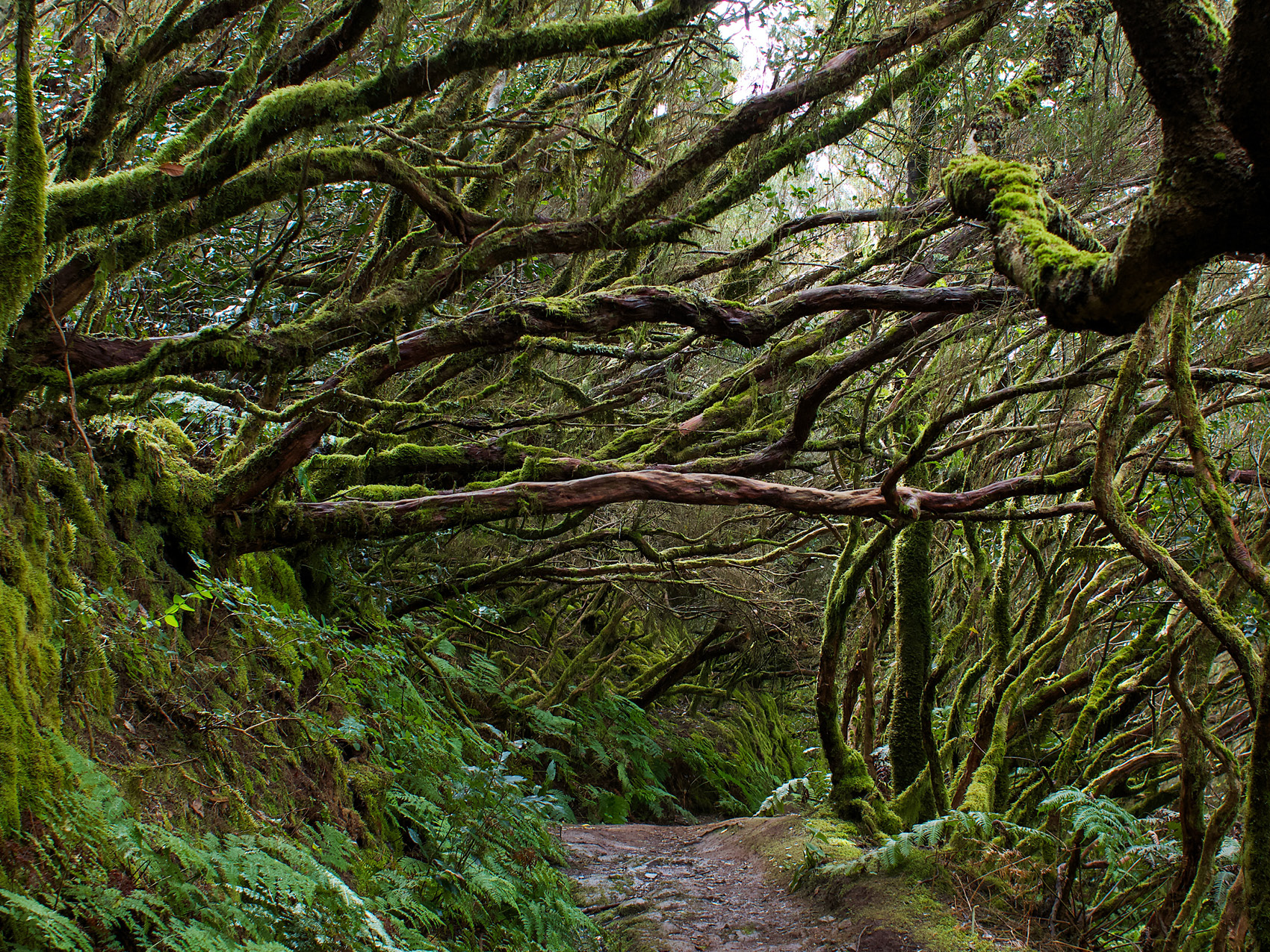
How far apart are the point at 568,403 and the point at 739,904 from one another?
13.1 ft

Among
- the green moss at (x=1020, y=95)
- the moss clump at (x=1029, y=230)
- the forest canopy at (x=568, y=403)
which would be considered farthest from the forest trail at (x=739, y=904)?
the green moss at (x=1020, y=95)

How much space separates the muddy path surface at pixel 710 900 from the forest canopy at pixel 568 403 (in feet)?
2.01

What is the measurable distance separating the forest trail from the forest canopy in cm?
62

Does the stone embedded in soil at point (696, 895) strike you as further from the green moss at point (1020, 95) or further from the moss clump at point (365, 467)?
the green moss at point (1020, 95)

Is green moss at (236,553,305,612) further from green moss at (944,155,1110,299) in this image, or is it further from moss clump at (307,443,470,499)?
green moss at (944,155,1110,299)

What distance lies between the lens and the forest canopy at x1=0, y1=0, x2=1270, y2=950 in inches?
105

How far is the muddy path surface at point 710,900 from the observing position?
14.8 feet

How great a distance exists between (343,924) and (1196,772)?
360 cm

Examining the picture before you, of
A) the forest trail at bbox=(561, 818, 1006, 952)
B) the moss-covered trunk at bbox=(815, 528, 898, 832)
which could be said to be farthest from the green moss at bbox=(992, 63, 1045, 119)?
the forest trail at bbox=(561, 818, 1006, 952)

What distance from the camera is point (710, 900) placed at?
5383 mm

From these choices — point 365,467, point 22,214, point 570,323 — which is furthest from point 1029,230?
point 365,467

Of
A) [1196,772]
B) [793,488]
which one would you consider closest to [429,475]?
[793,488]

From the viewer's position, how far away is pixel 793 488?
4.61 m

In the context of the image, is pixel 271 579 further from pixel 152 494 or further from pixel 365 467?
pixel 152 494
